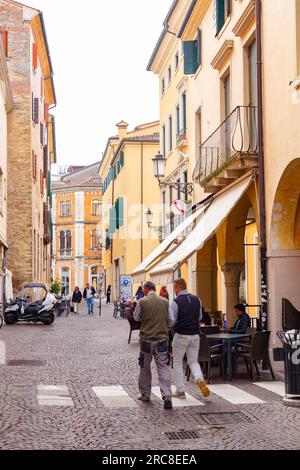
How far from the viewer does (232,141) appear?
16.2 m

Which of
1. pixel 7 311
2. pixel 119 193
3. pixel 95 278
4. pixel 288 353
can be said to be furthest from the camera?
pixel 95 278

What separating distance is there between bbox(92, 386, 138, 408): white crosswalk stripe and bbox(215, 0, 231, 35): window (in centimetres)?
1039

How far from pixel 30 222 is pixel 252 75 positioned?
2289 centimetres

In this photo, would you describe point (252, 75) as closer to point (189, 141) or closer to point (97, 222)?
point (189, 141)

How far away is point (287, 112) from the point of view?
1388cm

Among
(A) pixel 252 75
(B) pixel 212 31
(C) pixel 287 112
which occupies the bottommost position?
(C) pixel 287 112

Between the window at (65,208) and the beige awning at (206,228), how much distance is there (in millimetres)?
71501

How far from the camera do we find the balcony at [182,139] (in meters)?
27.2

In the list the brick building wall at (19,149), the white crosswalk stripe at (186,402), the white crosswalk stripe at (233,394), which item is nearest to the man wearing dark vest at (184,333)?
the white crosswalk stripe at (186,402)

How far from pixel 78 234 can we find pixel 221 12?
7067 cm

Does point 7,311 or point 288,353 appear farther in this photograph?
point 7,311

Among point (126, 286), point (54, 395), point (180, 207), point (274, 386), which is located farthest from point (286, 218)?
point (126, 286)

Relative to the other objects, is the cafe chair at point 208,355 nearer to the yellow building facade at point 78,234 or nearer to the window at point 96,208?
the yellow building facade at point 78,234
